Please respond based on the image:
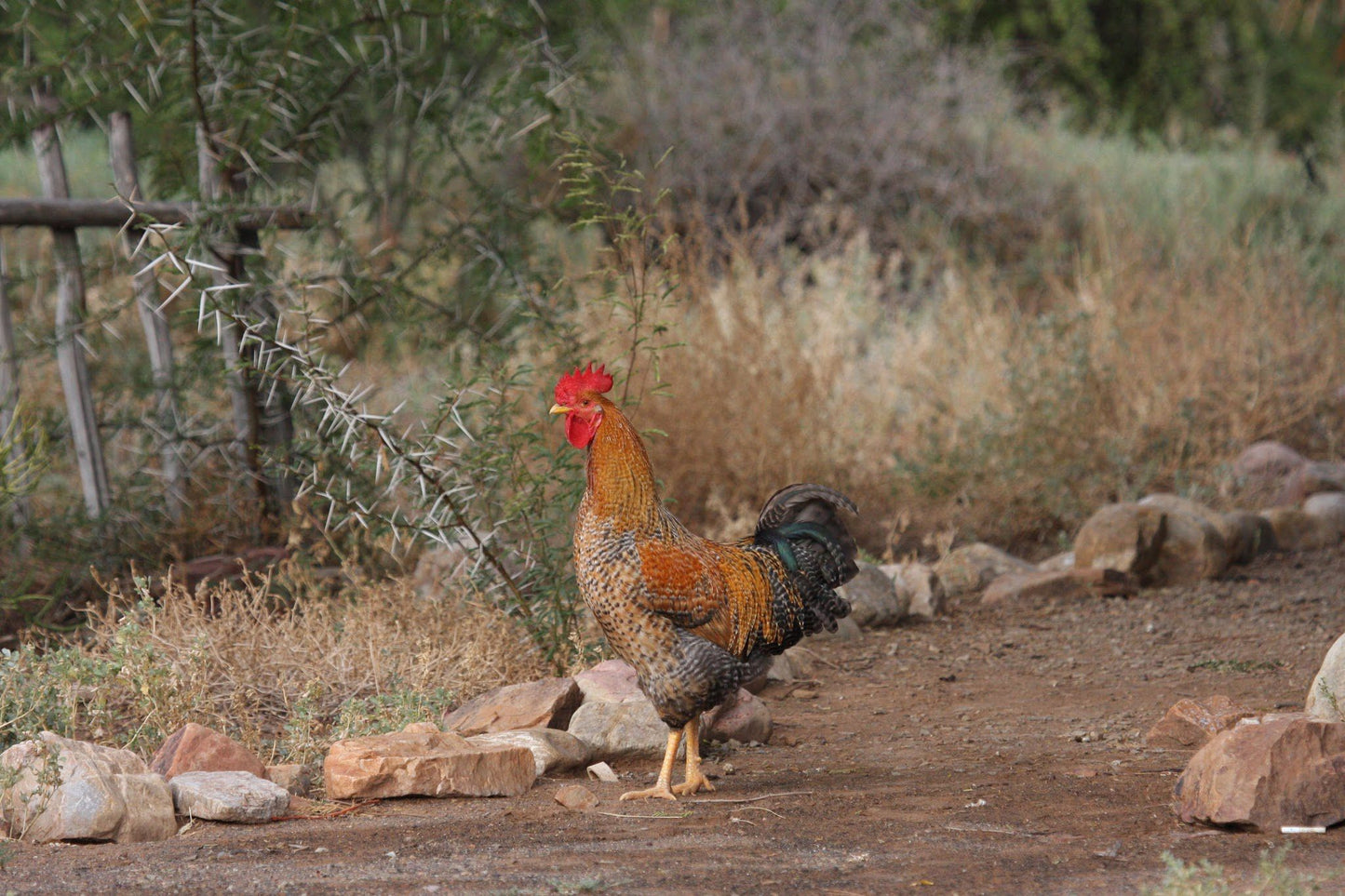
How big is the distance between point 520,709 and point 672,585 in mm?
891

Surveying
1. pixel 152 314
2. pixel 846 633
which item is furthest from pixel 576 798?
pixel 152 314

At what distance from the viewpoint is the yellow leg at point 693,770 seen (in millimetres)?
4145

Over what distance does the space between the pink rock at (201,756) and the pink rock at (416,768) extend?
0.81ft

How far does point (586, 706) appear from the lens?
4637 mm

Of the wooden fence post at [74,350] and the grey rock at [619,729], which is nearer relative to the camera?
the grey rock at [619,729]

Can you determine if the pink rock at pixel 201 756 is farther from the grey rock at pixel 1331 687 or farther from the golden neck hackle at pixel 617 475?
the grey rock at pixel 1331 687

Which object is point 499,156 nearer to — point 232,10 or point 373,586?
point 232,10

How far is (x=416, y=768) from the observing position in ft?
13.0

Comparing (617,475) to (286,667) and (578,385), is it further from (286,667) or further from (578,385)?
(286,667)

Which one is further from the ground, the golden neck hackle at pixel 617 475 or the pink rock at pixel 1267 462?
the golden neck hackle at pixel 617 475

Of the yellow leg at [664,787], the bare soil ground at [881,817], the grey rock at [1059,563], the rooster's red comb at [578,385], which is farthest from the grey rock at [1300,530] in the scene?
the rooster's red comb at [578,385]

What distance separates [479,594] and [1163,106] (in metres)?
18.8

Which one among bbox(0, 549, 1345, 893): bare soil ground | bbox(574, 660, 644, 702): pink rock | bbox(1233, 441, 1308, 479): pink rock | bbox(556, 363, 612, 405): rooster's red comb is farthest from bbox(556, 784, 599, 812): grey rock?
bbox(1233, 441, 1308, 479): pink rock

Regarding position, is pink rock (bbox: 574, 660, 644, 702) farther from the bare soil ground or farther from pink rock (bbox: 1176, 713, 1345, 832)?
pink rock (bbox: 1176, 713, 1345, 832)
